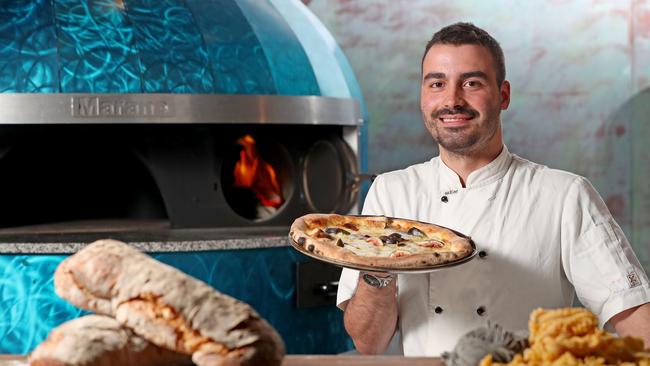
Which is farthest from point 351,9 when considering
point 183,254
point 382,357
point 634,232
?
point 382,357

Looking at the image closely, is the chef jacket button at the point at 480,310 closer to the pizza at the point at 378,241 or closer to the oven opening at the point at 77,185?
the pizza at the point at 378,241

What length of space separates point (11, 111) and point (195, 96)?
735mm

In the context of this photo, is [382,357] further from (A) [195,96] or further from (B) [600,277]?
(A) [195,96]

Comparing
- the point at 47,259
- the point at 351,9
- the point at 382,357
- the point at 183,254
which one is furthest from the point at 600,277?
the point at 351,9

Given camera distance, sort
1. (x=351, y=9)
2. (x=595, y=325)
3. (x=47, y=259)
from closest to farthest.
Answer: (x=595, y=325), (x=47, y=259), (x=351, y=9)

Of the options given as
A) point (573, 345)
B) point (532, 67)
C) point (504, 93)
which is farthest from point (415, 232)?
point (532, 67)

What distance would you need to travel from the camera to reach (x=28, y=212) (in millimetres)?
4492

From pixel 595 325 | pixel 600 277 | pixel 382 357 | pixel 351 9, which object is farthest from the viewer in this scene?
pixel 351 9

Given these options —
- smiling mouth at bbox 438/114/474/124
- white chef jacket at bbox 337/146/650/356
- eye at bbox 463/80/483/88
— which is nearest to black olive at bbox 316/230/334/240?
white chef jacket at bbox 337/146/650/356

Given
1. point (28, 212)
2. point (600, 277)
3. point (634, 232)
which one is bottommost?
point (634, 232)

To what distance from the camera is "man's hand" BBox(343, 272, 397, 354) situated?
6.79 feet

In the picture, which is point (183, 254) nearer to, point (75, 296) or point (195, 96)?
point (195, 96)

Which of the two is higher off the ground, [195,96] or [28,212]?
[195,96]

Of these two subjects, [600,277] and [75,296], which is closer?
[75,296]
